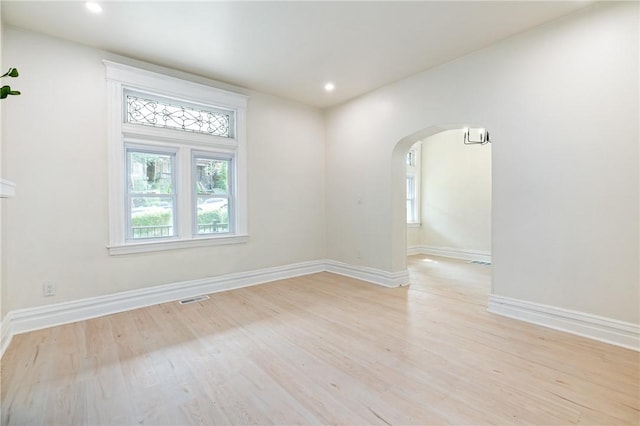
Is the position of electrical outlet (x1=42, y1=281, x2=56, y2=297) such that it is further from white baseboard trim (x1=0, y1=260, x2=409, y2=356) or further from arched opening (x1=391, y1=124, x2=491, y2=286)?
arched opening (x1=391, y1=124, x2=491, y2=286)

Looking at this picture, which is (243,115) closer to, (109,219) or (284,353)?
(109,219)

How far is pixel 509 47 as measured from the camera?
10.1 ft

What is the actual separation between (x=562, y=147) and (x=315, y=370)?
3009 mm

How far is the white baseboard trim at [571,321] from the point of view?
2424 millimetres

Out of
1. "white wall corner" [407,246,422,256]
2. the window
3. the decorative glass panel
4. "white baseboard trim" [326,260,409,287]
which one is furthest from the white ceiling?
"white wall corner" [407,246,422,256]

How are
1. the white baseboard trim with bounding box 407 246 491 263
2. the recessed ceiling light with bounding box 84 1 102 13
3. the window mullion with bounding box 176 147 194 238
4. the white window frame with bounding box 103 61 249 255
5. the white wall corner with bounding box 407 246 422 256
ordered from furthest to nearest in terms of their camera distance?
the white wall corner with bounding box 407 246 422 256, the white baseboard trim with bounding box 407 246 491 263, the window mullion with bounding box 176 147 194 238, the white window frame with bounding box 103 61 249 255, the recessed ceiling light with bounding box 84 1 102 13

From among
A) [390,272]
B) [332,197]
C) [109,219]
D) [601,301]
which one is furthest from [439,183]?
[109,219]

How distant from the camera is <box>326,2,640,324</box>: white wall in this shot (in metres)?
2.46

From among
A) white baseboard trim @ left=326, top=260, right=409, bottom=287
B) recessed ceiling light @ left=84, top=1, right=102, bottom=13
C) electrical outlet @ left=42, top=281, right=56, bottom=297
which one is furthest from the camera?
white baseboard trim @ left=326, top=260, right=409, bottom=287

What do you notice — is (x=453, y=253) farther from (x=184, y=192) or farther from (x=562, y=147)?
(x=184, y=192)

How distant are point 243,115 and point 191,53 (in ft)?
3.60

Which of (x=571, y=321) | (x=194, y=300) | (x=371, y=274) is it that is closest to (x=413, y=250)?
(x=371, y=274)

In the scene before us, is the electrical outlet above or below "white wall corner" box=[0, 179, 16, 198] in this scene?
below

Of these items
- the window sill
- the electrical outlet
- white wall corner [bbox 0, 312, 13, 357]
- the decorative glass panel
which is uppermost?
the decorative glass panel
